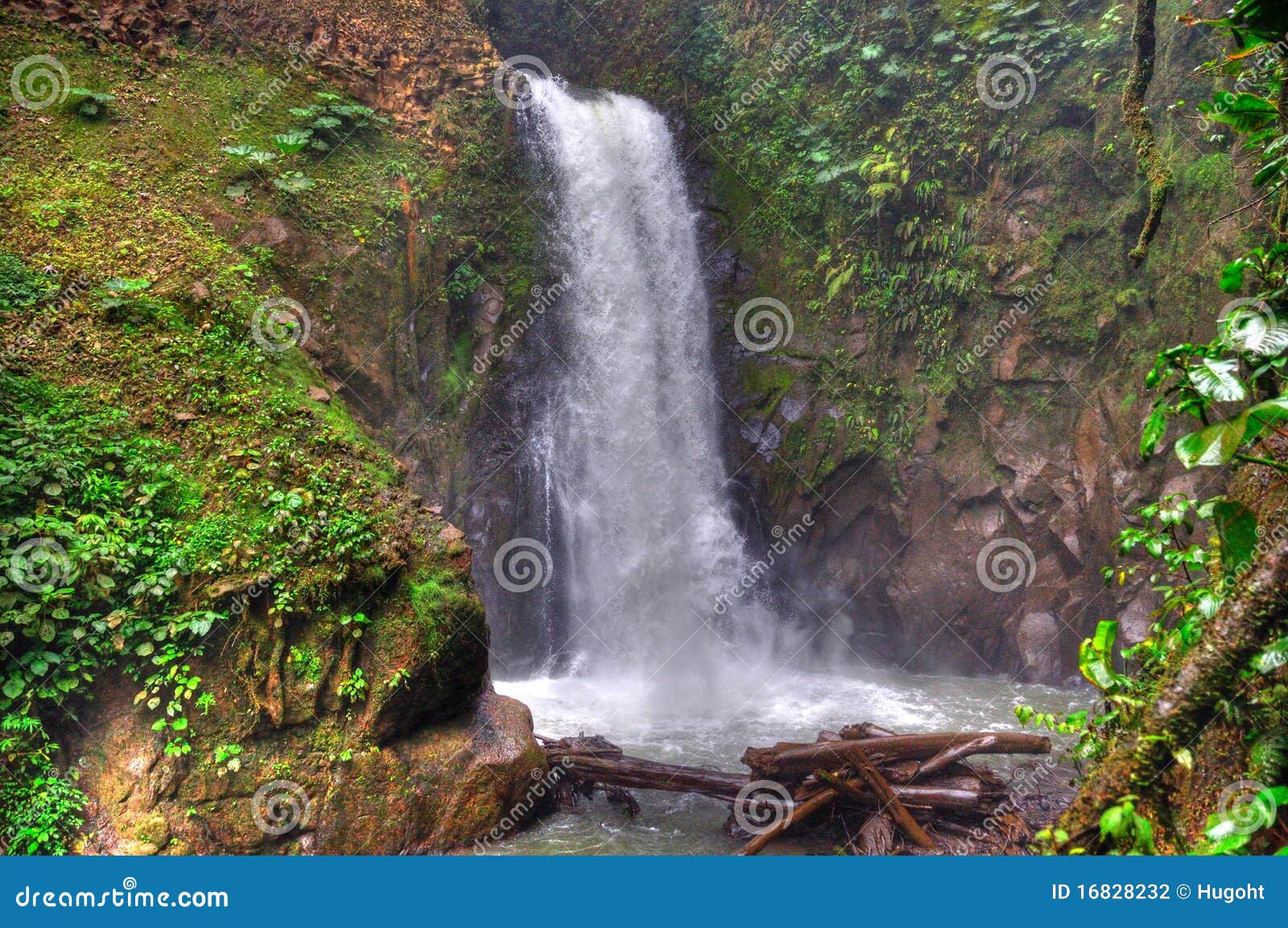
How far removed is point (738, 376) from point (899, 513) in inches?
133

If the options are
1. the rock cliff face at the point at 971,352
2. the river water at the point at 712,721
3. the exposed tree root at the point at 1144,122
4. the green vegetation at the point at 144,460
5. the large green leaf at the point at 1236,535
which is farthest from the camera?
the rock cliff face at the point at 971,352

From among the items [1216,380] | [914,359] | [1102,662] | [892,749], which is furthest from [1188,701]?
[914,359]

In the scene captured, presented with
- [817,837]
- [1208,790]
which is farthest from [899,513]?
[1208,790]

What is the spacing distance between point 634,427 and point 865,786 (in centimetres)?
681

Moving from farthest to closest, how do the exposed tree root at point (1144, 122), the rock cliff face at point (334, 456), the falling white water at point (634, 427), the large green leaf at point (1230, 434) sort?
the falling white water at point (634, 427) → the rock cliff face at point (334, 456) → the exposed tree root at point (1144, 122) → the large green leaf at point (1230, 434)

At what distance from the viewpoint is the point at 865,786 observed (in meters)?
5.63

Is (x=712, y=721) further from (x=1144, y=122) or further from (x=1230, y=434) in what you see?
(x=1230, y=434)

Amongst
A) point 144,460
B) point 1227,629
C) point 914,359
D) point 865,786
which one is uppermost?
point 914,359

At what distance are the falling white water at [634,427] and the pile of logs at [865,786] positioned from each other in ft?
13.0

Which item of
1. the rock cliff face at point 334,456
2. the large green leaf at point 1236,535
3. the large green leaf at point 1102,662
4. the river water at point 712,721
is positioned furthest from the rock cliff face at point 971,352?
the large green leaf at point 1236,535

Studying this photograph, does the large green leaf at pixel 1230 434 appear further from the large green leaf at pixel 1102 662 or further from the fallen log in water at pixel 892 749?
the fallen log in water at pixel 892 749

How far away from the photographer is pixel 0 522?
455 cm

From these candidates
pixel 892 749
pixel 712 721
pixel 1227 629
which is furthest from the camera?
pixel 712 721

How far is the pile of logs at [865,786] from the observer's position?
537cm
